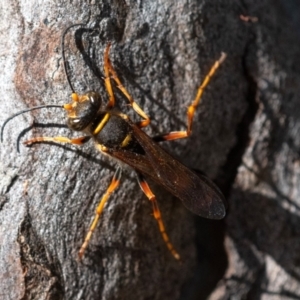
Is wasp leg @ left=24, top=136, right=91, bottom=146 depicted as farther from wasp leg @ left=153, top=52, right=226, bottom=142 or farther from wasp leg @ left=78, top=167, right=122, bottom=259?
wasp leg @ left=153, top=52, right=226, bottom=142

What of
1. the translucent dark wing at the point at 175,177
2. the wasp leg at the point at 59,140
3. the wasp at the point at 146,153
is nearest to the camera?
the wasp leg at the point at 59,140

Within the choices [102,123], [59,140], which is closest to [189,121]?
[102,123]

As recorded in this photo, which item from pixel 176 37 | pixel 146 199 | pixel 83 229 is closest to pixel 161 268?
pixel 146 199

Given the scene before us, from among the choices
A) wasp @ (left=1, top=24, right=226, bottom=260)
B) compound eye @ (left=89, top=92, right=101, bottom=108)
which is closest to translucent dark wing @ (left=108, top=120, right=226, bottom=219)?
wasp @ (left=1, top=24, right=226, bottom=260)

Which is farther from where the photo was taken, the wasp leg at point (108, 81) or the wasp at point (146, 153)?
the wasp at point (146, 153)

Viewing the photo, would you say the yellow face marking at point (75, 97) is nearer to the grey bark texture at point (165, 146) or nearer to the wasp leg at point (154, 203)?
the grey bark texture at point (165, 146)

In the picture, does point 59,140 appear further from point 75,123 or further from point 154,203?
point 154,203

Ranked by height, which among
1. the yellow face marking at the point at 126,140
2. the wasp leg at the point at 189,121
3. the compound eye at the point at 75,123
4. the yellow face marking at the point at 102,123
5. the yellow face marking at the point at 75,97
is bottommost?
the wasp leg at the point at 189,121

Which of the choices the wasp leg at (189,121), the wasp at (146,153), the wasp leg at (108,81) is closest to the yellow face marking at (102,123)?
the wasp at (146,153)
